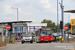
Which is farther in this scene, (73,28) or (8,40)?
(73,28)

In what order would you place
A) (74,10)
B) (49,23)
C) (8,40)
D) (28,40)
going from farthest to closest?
1. (49,23)
2. (74,10)
3. (8,40)
4. (28,40)

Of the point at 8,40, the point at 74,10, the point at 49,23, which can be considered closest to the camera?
the point at 8,40

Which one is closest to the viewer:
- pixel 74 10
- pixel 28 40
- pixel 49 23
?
pixel 28 40

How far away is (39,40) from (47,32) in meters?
2.14

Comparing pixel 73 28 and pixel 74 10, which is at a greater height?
pixel 74 10

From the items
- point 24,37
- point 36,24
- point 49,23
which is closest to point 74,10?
point 36,24

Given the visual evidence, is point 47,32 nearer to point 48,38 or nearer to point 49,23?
point 48,38

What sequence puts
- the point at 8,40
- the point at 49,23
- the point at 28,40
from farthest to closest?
the point at 49,23 → the point at 8,40 → the point at 28,40

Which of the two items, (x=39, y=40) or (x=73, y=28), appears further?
(x=73, y=28)

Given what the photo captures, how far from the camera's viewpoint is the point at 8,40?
39688 mm

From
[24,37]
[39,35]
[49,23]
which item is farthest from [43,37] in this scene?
[49,23]

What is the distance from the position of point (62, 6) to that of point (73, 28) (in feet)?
109

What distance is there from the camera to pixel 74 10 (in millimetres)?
67938

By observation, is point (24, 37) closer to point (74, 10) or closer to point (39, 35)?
point (39, 35)
